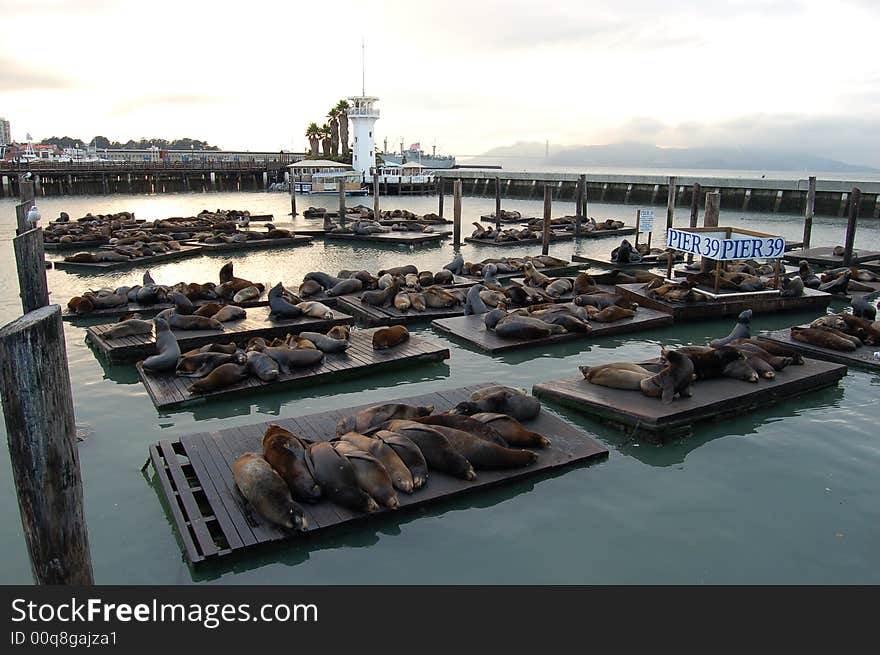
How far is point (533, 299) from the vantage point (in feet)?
38.6

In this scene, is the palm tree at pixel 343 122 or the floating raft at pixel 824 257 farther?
the palm tree at pixel 343 122

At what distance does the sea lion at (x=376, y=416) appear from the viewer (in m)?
5.71

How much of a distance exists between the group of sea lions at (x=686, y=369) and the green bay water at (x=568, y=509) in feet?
1.52

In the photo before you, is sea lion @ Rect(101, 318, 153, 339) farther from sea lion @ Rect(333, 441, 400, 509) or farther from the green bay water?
sea lion @ Rect(333, 441, 400, 509)

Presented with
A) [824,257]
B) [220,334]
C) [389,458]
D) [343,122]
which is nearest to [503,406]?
[389,458]

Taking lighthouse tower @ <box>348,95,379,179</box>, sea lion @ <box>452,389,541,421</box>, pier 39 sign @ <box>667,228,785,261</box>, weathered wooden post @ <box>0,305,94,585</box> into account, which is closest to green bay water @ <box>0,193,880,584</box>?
weathered wooden post @ <box>0,305,94,585</box>

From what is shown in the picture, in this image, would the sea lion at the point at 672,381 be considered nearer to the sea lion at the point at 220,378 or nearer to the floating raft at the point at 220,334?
→ the sea lion at the point at 220,378

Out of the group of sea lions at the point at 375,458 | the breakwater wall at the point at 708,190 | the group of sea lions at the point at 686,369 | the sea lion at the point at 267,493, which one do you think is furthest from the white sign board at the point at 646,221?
the sea lion at the point at 267,493

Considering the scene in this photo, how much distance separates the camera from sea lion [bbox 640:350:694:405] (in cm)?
656

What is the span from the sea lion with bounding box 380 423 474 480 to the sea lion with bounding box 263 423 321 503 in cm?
80

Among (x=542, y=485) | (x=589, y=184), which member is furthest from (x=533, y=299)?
(x=589, y=184)

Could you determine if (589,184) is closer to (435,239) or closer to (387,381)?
(435,239)

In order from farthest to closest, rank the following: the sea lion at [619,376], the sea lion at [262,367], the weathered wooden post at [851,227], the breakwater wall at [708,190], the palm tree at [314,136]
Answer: the palm tree at [314,136] → the breakwater wall at [708,190] → the weathered wooden post at [851,227] → the sea lion at [262,367] → the sea lion at [619,376]

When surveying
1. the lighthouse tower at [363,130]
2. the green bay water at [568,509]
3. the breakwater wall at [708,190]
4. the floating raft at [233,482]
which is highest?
the lighthouse tower at [363,130]
